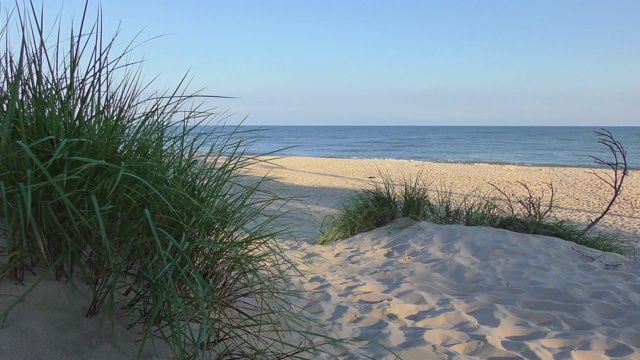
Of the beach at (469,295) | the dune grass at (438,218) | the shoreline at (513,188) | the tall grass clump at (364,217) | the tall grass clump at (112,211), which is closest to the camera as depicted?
the tall grass clump at (112,211)

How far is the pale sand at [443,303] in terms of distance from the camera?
6.04ft

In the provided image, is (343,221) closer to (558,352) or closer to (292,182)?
(558,352)

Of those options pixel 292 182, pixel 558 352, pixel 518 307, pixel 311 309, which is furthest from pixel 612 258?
pixel 292 182

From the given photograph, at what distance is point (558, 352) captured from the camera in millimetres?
2637

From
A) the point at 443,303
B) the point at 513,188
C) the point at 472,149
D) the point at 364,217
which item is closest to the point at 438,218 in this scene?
the point at 364,217

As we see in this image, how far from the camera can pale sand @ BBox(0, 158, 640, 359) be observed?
1.84 meters

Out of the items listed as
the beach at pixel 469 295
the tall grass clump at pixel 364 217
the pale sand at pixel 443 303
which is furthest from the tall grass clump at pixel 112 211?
the tall grass clump at pixel 364 217

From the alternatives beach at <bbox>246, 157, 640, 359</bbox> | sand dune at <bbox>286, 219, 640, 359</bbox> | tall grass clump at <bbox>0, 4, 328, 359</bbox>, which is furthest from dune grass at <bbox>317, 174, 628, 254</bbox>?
tall grass clump at <bbox>0, 4, 328, 359</bbox>

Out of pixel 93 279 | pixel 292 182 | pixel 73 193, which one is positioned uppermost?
pixel 73 193

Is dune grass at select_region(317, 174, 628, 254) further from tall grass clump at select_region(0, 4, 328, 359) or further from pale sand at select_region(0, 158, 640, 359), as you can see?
tall grass clump at select_region(0, 4, 328, 359)

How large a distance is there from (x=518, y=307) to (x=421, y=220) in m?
2.70

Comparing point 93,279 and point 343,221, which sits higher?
point 93,279

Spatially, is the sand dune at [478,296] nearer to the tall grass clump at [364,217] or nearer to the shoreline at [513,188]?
the tall grass clump at [364,217]

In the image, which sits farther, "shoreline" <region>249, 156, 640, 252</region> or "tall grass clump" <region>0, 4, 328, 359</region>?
"shoreline" <region>249, 156, 640, 252</region>
